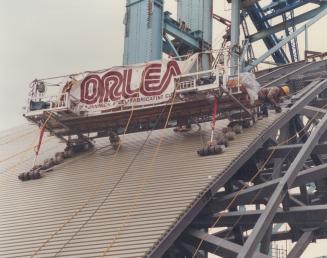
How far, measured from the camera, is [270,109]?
21656 mm

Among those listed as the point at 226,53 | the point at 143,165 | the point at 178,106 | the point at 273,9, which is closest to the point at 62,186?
the point at 143,165

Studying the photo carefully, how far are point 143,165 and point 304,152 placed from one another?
17.6 feet

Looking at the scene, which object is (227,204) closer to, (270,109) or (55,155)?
(270,109)

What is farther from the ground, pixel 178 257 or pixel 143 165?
pixel 143 165

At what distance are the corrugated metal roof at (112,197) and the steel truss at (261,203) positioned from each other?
15.3 inches

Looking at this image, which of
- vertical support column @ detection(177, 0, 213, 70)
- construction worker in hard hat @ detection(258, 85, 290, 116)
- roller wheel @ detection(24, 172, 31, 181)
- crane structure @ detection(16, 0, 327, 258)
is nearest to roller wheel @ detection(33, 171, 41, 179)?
roller wheel @ detection(24, 172, 31, 181)

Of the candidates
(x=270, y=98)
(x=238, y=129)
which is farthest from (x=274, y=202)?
(x=270, y=98)

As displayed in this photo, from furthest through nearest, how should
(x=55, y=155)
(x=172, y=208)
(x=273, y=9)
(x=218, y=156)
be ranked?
(x=273, y=9)
(x=55, y=155)
(x=218, y=156)
(x=172, y=208)

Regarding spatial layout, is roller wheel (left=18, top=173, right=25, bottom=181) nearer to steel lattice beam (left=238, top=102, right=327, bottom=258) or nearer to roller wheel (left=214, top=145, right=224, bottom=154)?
roller wheel (left=214, top=145, right=224, bottom=154)

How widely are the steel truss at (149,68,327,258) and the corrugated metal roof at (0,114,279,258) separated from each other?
390mm

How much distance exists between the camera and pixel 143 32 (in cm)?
2953

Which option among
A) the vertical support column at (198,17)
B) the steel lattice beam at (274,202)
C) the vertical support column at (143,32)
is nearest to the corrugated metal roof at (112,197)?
the steel lattice beam at (274,202)

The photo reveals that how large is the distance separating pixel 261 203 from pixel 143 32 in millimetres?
14021

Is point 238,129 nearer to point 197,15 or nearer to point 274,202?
point 274,202
